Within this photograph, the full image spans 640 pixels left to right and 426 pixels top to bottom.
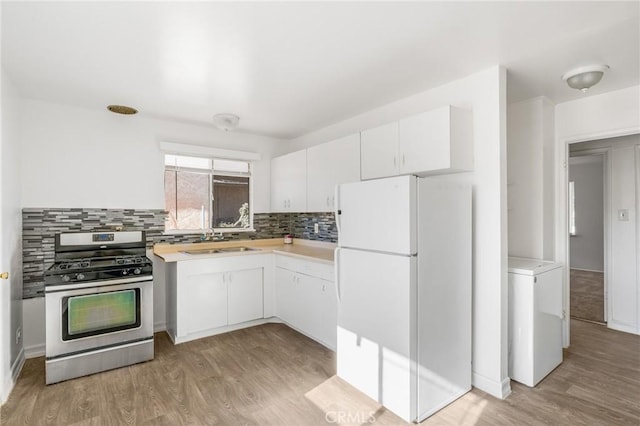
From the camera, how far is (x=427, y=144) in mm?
2506

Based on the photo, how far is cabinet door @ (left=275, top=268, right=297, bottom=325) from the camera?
11.9 ft

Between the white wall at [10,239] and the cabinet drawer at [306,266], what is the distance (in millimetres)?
2335

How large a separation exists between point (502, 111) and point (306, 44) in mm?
1485

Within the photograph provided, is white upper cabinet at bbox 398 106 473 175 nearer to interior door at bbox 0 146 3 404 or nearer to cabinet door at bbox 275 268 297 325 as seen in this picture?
cabinet door at bbox 275 268 297 325

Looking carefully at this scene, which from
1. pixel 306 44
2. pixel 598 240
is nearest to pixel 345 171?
pixel 306 44

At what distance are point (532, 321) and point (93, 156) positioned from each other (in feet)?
14.0

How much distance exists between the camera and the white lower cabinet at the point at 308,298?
3.10 metres

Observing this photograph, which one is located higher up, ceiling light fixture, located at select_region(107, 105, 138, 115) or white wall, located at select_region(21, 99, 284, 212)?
ceiling light fixture, located at select_region(107, 105, 138, 115)

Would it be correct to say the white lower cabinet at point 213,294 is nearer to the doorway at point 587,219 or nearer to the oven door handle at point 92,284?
the oven door handle at point 92,284

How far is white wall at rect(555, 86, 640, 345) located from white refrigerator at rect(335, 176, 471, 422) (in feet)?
4.47

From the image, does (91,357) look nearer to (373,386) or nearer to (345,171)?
(373,386)

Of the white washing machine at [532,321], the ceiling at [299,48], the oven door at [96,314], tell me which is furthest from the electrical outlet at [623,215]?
the oven door at [96,314]

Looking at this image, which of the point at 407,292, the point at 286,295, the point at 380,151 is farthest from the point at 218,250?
the point at 407,292

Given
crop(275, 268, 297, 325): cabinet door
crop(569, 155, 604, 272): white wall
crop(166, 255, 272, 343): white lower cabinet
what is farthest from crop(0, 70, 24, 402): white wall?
crop(569, 155, 604, 272): white wall
